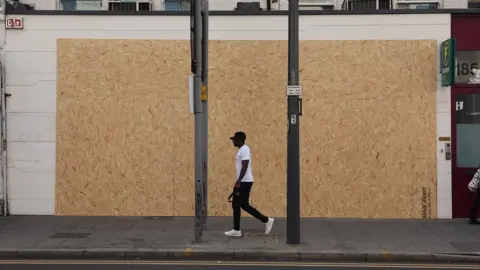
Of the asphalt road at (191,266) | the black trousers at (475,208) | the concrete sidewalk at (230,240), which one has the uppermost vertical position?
the black trousers at (475,208)

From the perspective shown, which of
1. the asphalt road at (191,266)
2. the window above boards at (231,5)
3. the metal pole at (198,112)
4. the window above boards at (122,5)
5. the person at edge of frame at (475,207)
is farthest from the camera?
the window above boards at (122,5)

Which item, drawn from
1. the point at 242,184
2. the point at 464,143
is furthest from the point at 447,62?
the point at 242,184

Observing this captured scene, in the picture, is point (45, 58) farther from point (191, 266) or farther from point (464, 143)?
point (464, 143)

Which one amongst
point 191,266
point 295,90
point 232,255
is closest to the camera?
point 191,266

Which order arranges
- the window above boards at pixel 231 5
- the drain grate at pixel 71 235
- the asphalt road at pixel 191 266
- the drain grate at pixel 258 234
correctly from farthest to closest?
1. the window above boards at pixel 231 5
2. the drain grate at pixel 258 234
3. the drain grate at pixel 71 235
4. the asphalt road at pixel 191 266

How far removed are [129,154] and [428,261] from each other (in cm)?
671

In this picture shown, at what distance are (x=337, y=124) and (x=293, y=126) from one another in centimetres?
308

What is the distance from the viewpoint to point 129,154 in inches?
466

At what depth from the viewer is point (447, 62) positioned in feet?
36.1

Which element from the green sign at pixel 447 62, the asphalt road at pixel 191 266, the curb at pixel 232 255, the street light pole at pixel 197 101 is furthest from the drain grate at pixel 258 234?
the green sign at pixel 447 62

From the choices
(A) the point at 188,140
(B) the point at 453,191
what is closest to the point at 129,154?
(A) the point at 188,140

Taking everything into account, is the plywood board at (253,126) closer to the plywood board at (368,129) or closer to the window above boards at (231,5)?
the plywood board at (368,129)

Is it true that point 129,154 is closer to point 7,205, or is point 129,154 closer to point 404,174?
point 7,205

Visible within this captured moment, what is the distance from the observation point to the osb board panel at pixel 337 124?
458 inches
